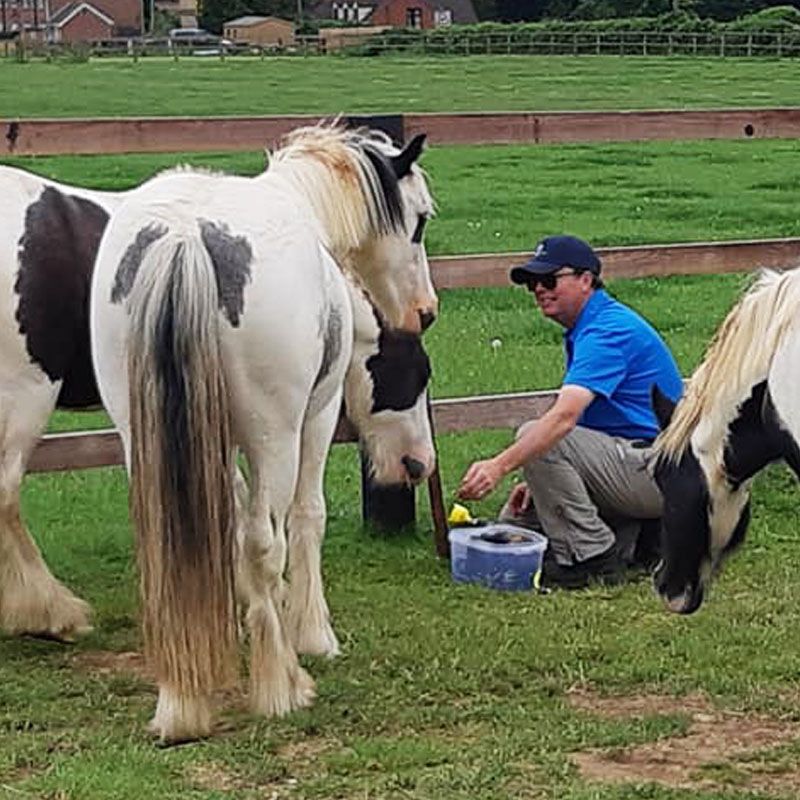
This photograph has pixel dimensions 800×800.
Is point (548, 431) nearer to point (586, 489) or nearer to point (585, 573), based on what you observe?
point (586, 489)

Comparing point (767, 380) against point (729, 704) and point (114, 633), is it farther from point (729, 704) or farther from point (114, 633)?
point (114, 633)

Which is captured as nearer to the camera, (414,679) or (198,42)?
(414,679)

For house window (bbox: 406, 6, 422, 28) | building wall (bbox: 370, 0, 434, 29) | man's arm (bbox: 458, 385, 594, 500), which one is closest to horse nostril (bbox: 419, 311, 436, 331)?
man's arm (bbox: 458, 385, 594, 500)

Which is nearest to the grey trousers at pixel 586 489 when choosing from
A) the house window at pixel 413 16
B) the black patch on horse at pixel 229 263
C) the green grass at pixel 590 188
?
the black patch on horse at pixel 229 263

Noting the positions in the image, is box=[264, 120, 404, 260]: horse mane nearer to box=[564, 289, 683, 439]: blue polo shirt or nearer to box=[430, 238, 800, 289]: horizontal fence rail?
box=[564, 289, 683, 439]: blue polo shirt

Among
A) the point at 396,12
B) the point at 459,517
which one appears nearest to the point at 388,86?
the point at 459,517

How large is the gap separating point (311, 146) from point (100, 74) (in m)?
42.9

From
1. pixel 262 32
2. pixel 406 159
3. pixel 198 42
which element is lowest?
pixel 198 42

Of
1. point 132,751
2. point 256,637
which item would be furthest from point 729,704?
point 132,751

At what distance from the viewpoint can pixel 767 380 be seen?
4.02 meters

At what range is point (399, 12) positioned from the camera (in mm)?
101375

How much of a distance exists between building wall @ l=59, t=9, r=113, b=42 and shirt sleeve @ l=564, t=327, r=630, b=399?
318ft

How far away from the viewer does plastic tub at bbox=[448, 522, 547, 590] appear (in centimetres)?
608

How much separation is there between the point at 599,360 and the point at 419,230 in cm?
83
